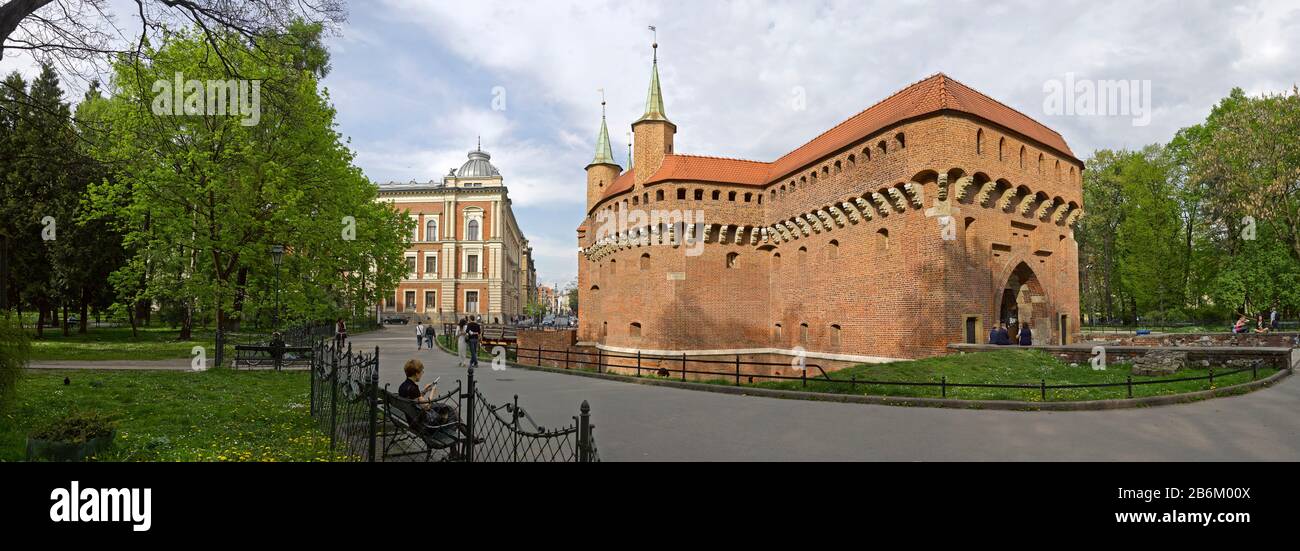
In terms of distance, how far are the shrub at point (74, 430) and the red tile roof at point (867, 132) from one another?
20.3 metres

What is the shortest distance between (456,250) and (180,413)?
60.1 m

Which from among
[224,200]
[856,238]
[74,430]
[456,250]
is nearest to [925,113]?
[856,238]

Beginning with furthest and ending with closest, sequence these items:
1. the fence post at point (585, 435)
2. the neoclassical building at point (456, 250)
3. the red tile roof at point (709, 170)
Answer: the neoclassical building at point (456, 250) < the red tile roof at point (709, 170) < the fence post at point (585, 435)

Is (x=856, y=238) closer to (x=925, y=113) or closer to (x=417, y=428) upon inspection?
(x=925, y=113)

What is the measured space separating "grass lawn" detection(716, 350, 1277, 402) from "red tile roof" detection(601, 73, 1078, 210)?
794 cm

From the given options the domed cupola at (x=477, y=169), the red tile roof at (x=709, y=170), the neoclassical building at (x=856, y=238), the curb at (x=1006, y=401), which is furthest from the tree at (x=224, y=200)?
the domed cupola at (x=477, y=169)

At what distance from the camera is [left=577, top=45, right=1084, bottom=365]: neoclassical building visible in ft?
62.5

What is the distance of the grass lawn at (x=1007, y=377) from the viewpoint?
12.1 meters

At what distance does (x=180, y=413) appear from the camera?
9383 mm

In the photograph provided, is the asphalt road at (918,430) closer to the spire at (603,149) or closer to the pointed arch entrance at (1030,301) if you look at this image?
the pointed arch entrance at (1030,301)
